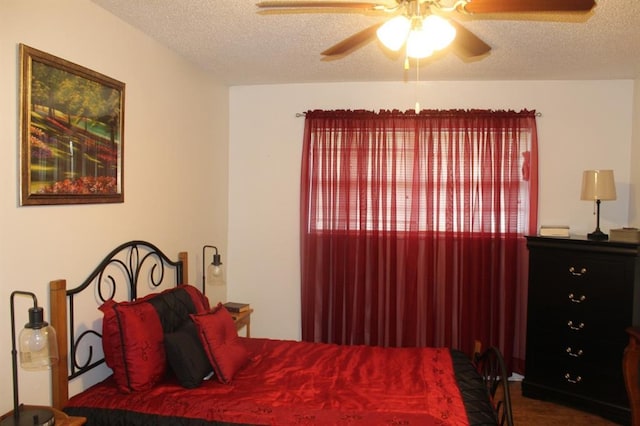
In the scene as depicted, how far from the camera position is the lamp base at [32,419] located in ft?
5.67

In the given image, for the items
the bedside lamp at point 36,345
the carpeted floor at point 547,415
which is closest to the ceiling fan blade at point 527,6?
the bedside lamp at point 36,345

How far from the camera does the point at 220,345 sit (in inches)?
97.3

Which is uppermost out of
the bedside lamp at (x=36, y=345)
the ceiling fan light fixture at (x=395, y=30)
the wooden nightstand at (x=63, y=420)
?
the ceiling fan light fixture at (x=395, y=30)

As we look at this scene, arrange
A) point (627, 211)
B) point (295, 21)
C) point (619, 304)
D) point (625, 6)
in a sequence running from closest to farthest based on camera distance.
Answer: point (625, 6) < point (295, 21) < point (619, 304) < point (627, 211)

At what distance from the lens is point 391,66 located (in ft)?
11.5

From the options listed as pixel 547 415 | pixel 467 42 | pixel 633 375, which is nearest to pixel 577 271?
pixel 633 375

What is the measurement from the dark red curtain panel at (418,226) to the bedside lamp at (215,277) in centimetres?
75

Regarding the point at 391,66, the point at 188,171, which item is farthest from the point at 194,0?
the point at 391,66

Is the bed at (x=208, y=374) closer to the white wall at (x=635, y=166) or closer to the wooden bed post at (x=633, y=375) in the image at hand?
the wooden bed post at (x=633, y=375)

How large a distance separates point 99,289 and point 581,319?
3.27 meters

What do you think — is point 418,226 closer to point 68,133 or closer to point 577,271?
point 577,271

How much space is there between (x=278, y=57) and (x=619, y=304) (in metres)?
3.00

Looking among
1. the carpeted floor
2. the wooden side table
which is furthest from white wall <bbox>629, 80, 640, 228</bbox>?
the wooden side table

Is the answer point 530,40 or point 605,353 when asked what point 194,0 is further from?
point 605,353
